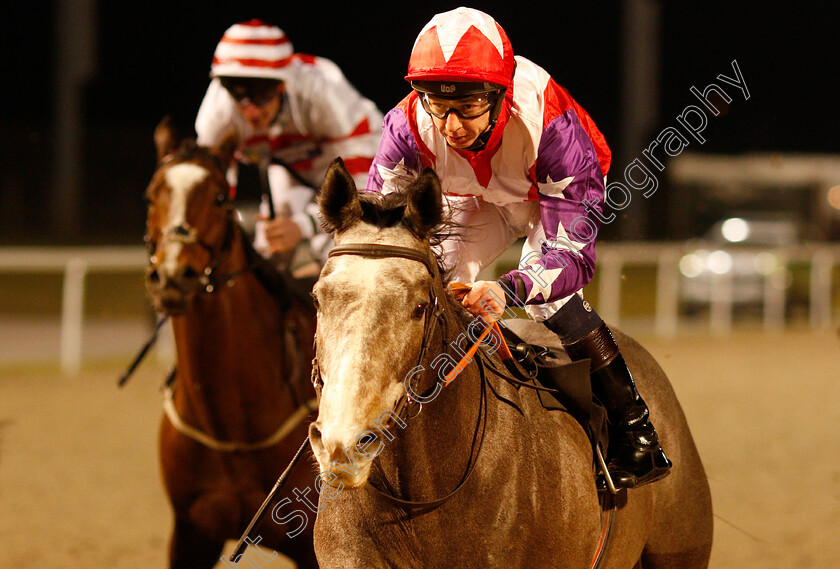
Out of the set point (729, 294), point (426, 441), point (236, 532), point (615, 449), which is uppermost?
point (426, 441)

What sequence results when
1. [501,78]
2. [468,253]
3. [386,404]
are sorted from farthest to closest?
[468,253]
[501,78]
[386,404]

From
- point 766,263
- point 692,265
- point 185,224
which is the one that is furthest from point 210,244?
point 766,263

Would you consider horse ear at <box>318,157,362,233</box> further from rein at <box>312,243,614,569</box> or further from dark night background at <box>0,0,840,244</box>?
dark night background at <box>0,0,840,244</box>

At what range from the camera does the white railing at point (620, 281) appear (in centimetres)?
976

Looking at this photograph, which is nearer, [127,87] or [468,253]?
[468,253]

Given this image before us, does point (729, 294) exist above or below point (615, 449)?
below

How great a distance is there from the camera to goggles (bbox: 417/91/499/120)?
245 centimetres

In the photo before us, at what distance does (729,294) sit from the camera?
14.1 m

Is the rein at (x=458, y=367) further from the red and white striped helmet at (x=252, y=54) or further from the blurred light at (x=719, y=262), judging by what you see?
the blurred light at (x=719, y=262)

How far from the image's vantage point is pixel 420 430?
86.9 inches

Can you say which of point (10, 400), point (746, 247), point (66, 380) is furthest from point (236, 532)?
point (746, 247)

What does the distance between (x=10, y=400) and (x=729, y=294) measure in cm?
999

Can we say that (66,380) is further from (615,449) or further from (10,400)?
(615,449)

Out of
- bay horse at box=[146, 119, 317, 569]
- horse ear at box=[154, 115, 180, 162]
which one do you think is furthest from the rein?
horse ear at box=[154, 115, 180, 162]
